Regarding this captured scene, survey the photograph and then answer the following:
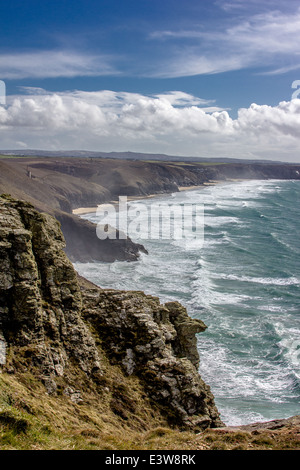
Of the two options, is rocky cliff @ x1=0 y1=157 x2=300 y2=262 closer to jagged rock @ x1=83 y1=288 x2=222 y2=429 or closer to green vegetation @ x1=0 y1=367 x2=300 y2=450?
jagged rock @ x1=83 y1=288 x2=222 y2=429

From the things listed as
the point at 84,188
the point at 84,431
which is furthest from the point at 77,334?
the point at 84,188

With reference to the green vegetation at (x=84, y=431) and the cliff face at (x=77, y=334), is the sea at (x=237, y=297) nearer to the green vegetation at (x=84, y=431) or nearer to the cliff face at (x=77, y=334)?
the cliff face at (x=77, y=334)

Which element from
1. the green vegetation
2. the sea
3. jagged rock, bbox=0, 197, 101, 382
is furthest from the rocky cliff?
the green vegetation

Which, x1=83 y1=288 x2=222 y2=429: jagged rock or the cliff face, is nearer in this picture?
the cliff face

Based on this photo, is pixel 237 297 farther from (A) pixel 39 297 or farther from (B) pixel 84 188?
(B) pixel 84 188
